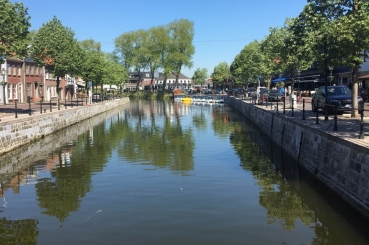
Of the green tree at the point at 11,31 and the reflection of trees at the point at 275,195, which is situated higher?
the green tree at the point at 11,31

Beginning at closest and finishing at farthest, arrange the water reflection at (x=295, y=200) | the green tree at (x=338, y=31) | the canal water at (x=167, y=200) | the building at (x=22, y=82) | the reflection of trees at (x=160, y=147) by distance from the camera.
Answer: the canal water at (x=167, y=200) → the water reflection at (x=295, y=200) → the green tree at (x=338, y=31) → the reflection of trees at (x=160, y=147) → the building at (x=22, y=82)

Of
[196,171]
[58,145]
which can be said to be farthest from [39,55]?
[196,171]

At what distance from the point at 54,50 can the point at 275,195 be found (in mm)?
28869

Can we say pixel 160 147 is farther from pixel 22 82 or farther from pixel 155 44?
pixel 155 44

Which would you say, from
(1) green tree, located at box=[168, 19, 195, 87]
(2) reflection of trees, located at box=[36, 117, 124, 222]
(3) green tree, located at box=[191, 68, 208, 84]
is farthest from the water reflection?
(3) green tree, located at box=[191, 68, 208, 84]

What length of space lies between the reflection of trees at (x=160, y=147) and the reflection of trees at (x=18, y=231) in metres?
6.68

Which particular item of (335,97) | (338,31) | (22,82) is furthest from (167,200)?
(22,82)

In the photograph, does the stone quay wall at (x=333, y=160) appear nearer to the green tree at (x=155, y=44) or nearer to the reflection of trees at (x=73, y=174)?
the reflection of trees at (x=73, y=174)

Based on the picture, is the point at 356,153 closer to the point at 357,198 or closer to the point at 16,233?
the point at 357,198

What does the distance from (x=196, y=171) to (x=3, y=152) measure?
881 cm

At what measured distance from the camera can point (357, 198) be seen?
10078 mm

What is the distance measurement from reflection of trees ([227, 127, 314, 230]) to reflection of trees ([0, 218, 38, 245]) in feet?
17.9

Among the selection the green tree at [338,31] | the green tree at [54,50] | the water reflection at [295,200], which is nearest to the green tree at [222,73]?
the green tree at [54,50]

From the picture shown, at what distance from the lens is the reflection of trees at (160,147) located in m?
17.3
